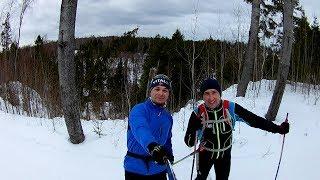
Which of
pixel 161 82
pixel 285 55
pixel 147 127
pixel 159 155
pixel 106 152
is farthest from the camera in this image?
pixel 285 55

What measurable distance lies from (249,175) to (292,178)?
1.98ft

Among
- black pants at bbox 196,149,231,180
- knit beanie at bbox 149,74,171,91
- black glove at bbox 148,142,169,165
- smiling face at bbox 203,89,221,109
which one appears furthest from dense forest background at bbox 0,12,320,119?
black glove at bbox 148,142,169,165

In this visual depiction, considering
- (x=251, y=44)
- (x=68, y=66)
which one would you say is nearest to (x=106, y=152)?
(x=68, y=66)

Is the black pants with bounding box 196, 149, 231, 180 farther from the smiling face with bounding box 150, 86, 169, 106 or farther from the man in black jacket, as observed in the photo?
the smiling face with bounding box 150, 86, 169, 106

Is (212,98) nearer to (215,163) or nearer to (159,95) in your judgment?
(215,163)

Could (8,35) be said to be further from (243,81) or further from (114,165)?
(114,165)

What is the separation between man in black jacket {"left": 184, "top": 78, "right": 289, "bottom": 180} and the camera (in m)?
4.22

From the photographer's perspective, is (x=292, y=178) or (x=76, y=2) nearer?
(x=292, y=178)

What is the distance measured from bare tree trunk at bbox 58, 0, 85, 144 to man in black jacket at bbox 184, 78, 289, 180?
3259 millimetres

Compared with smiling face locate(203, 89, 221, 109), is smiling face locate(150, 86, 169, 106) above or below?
above

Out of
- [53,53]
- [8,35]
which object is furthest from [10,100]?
[53,53]

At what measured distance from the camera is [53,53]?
31.0m

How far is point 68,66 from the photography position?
7016 millimetres

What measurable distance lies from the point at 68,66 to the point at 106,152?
1.51 meters
